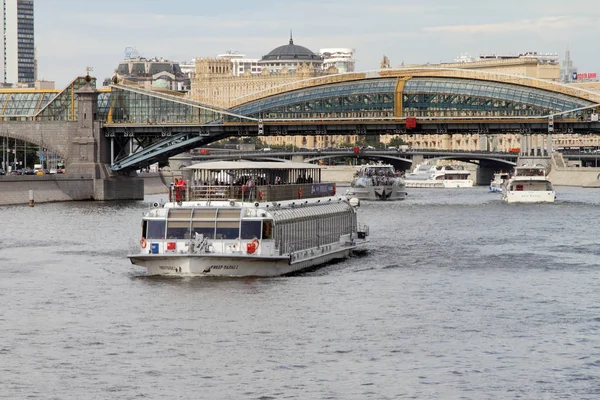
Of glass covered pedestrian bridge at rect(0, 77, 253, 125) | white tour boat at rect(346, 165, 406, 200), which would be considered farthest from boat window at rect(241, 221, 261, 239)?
white tour boat at rect(346, 165, 406, 200)

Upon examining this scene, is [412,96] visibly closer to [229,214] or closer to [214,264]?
[229,214]

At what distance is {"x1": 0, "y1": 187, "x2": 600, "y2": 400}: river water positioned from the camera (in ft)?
108

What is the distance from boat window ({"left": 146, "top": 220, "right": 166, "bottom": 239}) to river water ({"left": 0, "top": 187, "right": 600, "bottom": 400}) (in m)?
1.60

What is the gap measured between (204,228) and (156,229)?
5.31ft

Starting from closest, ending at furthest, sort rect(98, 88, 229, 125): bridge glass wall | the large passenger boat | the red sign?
1. the large passenger boat
2. the red sign
3. rect(98, 88, 229, 125): bridge glass wall

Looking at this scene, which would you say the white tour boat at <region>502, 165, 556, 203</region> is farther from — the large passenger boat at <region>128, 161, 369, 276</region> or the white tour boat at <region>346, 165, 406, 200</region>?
the large passenger boat at <region>128, 161, 369, 276</region>

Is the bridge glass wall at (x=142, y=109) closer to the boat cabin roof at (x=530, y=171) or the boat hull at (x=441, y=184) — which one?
the boat cabin roof at (x=530, y=171)

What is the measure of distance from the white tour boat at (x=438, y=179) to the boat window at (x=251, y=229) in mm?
131148

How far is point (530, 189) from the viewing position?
11350 cm

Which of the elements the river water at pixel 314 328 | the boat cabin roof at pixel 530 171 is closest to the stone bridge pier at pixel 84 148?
the boat cabin roof at pixel 530 171

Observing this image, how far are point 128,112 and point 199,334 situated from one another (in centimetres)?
8970

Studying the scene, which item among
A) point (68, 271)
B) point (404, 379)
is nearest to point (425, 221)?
point (68, 271)

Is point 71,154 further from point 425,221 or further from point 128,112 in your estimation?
point 425,221

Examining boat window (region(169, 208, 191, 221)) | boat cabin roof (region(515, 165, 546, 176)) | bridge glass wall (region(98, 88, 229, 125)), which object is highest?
bridge glass wall (region(98, 88, 229, 125))
